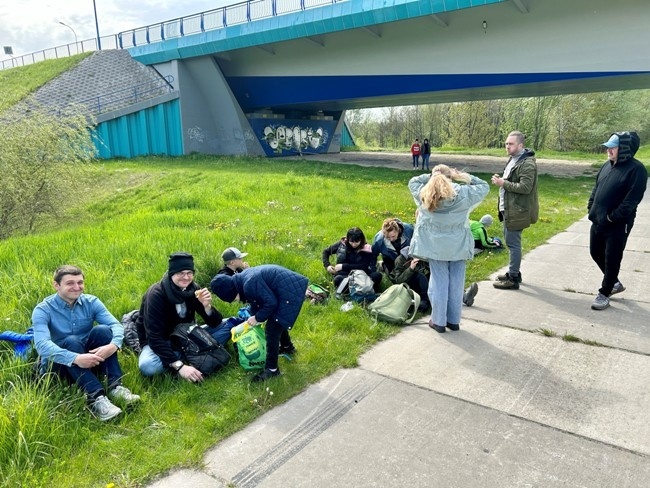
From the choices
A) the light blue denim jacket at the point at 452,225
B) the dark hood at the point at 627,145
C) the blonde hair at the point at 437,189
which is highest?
the dark hood at the point at 627,145

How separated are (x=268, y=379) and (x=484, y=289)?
334 cm

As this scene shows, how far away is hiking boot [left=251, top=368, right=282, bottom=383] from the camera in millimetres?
3699

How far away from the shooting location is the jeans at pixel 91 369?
343 cm

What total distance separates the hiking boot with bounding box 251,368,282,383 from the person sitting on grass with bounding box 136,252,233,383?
1.41ft

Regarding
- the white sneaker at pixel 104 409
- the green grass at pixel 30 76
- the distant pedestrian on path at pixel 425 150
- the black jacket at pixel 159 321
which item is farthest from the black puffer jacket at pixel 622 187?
the green grass at pixel 30 76

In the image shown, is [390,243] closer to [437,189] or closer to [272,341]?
[437,189]

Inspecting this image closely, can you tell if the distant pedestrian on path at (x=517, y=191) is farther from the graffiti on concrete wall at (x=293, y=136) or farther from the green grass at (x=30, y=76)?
the green grass at (x=30, y=76)

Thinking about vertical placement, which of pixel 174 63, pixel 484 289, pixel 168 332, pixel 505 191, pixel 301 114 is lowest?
pixel 484 289

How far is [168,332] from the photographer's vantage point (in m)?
3.86

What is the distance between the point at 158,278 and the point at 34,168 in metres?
7.69

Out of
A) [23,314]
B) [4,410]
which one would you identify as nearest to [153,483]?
[4,410]

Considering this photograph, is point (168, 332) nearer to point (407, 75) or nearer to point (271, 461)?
point (271, 461)

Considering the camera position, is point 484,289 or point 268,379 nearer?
point 268,379

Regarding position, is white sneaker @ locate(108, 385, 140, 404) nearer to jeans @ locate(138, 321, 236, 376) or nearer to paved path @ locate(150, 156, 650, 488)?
jeans @ locate(138, 321, 236, 376)
